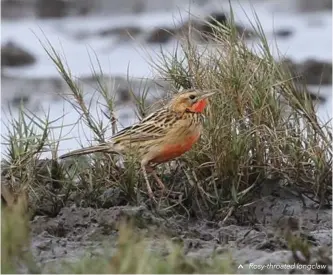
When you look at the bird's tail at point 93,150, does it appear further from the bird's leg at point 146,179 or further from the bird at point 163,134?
the bird's leg at point 146,179

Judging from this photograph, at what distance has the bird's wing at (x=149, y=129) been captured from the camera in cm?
746

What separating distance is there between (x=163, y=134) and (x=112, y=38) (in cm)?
1408

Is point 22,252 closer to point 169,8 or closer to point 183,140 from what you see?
point 183,140

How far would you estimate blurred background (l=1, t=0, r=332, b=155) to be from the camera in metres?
15.2

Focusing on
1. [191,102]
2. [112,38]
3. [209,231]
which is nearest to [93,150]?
[191,102]

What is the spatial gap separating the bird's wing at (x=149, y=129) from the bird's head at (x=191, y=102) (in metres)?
0.08

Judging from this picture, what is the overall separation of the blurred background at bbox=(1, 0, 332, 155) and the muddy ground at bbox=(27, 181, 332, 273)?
3440mm

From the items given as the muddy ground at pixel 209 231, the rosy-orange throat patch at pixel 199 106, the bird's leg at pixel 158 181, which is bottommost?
the muddy ground at pixel 209 231

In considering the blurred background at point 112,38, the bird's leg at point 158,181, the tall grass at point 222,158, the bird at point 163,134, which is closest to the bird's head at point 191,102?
the bird at point 163,134

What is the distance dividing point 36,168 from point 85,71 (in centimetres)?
884

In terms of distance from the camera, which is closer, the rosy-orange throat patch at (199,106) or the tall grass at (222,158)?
the tall grass at (222,158)

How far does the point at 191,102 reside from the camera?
7602mm

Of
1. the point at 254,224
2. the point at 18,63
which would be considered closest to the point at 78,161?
the point at 254,224

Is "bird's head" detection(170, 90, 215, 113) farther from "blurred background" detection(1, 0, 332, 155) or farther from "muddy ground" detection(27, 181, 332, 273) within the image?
"blurred background" detection(1, 0, 332, 155)
